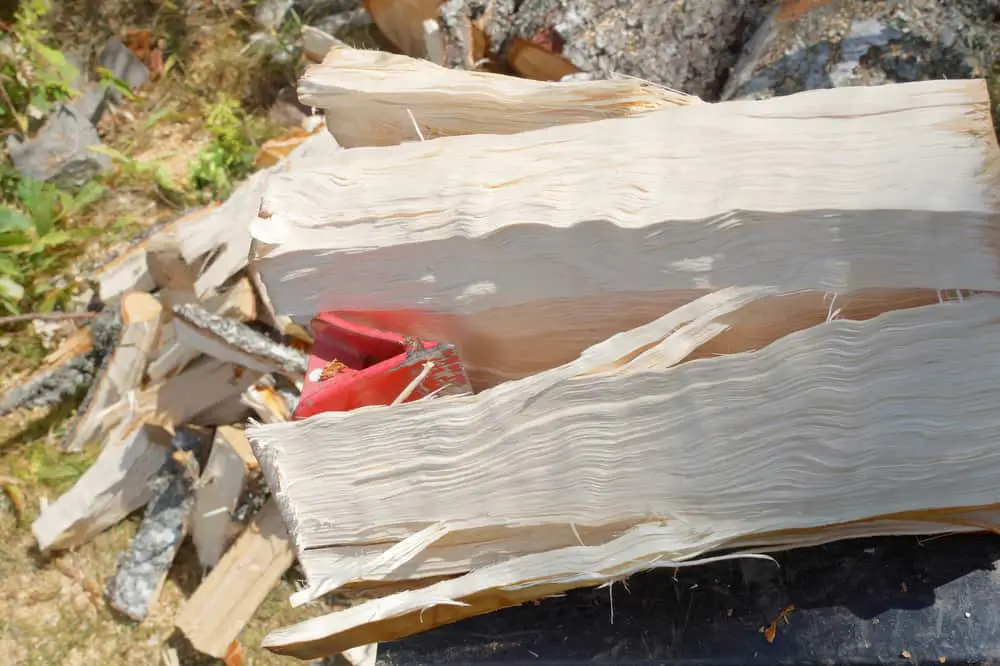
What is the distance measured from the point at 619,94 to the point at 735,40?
0.87 meters

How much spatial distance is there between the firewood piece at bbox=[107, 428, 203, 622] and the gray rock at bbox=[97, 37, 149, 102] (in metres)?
1.83

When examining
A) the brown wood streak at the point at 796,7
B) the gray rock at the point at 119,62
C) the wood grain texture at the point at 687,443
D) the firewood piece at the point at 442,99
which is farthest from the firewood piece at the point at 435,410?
the gray rock at the point at 119,62

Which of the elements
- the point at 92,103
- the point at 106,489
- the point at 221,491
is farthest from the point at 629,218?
the point at 92,103

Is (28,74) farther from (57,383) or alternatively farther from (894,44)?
(894,44)

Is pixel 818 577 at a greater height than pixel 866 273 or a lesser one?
lesser

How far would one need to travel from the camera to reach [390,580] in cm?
146

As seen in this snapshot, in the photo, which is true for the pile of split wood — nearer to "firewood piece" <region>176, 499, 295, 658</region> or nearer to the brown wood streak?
the brown wood streak

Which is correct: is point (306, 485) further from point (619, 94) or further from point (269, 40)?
point (269, 40)

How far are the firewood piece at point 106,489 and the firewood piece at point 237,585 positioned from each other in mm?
388

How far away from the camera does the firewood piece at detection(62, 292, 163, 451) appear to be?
2.45 meters

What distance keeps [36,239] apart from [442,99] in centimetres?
209

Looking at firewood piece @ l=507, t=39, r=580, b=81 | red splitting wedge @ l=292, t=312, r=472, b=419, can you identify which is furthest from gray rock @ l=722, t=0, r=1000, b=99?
red splitting wedge @ l=292, t=312, r=472, b=419

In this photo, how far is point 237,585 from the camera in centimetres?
230

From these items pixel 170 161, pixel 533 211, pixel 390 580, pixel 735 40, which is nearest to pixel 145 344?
pixel 170 161
